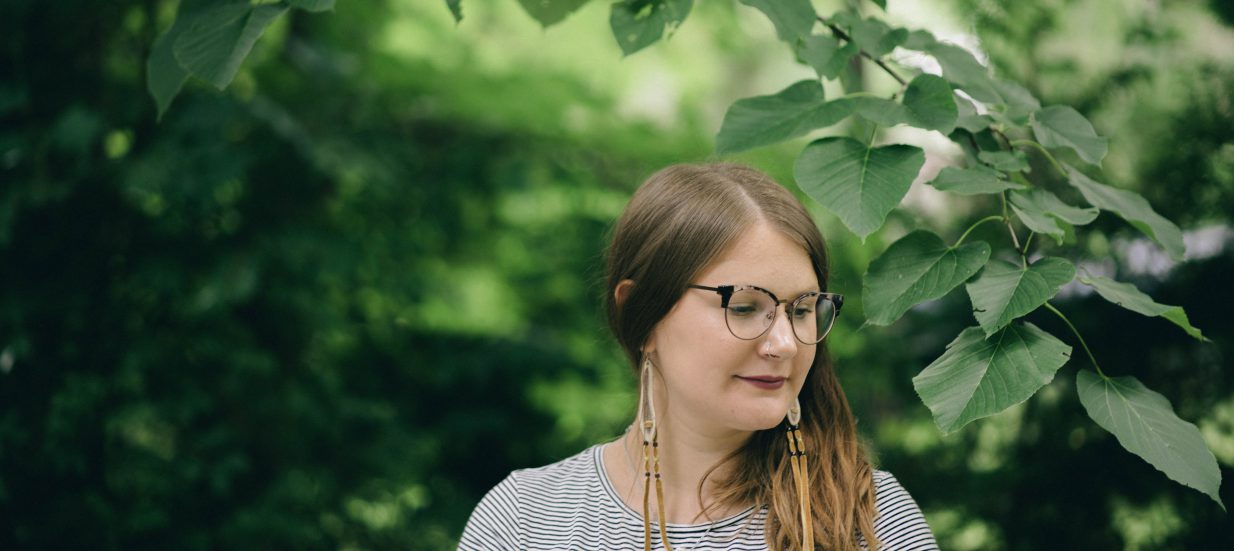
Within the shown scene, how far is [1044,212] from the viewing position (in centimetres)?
154

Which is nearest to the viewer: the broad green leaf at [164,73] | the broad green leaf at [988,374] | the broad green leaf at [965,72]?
the broad green leaf at [988,374]

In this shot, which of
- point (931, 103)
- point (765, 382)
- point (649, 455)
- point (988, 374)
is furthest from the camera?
point (649, 455)

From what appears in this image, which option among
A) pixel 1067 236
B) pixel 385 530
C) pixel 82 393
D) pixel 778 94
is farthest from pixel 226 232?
pixel 1067 236

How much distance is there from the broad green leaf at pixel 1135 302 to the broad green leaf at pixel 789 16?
0.56 meters

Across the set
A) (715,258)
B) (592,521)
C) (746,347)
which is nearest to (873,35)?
(715,258)

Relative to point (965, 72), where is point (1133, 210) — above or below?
below

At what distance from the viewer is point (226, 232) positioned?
11.4 ft

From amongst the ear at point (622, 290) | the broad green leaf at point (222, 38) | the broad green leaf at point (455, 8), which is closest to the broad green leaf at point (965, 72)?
the ear at point (622, 290)

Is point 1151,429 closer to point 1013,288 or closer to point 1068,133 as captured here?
point 1013,288

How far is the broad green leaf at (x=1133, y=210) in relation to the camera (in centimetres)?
164

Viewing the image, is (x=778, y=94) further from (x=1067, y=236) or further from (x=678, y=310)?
(x=1067, y=236)

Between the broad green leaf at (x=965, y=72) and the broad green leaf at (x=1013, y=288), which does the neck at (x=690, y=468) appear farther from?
the broad green leaf at (x=965, y=72)

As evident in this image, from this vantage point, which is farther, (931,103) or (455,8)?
(455,8)

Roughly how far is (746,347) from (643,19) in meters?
0.59
